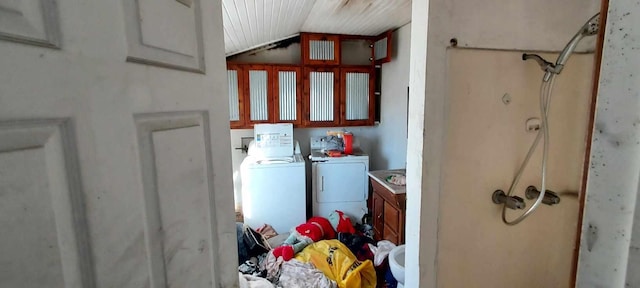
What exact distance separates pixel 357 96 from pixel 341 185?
43.2 inches

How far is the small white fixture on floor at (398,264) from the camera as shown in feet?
5.29

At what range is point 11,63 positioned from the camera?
0.30 m

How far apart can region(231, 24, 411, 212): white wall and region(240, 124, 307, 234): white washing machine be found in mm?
555

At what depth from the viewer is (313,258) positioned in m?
2.28

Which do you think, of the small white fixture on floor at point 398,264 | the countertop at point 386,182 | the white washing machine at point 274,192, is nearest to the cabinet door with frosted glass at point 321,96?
the white washing machine at point 274,192

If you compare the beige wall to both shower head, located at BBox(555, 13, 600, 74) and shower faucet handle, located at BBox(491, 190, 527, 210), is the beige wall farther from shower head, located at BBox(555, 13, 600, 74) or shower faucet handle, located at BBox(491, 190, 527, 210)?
shower head, located at BBox(555, 13, 600, 74)

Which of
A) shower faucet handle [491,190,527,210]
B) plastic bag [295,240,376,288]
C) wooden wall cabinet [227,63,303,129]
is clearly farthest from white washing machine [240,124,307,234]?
shower faucet handle [491,190,527,210]

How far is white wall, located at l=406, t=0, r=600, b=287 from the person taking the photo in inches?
40.5

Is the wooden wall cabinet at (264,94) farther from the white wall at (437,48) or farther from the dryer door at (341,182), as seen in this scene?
the white wall at (437,48)

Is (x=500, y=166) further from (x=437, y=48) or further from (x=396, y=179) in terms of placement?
(x=396, y=179)

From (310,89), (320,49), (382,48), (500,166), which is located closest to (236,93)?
(310,89)

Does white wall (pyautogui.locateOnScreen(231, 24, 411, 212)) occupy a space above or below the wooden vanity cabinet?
above

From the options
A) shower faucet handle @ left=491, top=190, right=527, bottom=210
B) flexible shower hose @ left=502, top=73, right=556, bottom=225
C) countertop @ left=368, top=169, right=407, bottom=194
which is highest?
flexible shower hose @ left=502, top=73, right=556, bottom=225

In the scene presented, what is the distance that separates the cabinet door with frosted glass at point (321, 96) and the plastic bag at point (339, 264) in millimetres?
1474
